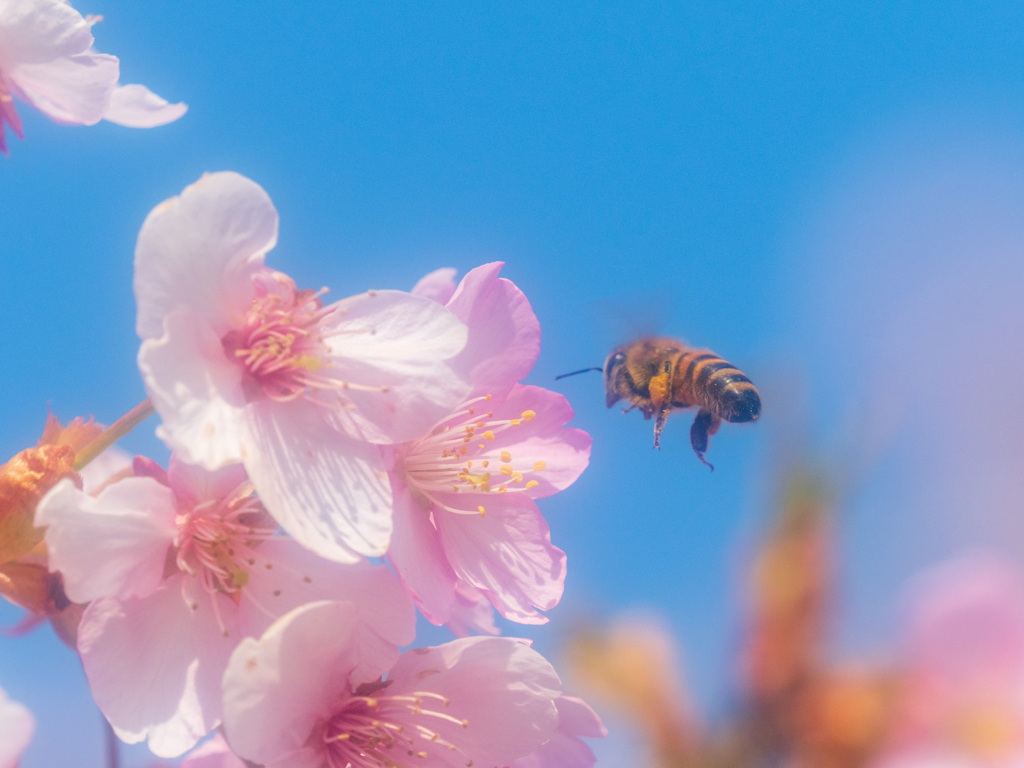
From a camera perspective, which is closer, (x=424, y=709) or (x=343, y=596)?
(x=343, y=596)

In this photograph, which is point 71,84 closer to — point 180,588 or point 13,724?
point 180,588

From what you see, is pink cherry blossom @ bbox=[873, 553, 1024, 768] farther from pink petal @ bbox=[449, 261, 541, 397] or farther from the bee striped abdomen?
pink petal @ bbox=[449, 261, 541, 397]

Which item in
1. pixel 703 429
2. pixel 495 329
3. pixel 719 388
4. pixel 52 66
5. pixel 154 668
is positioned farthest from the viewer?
pixel 703 429

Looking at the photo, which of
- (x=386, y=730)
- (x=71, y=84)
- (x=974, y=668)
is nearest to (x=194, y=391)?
(x=386, y=730)

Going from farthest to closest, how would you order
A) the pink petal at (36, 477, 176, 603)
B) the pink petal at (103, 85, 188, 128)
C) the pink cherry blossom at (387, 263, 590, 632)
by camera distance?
the pink petal at (103, 85, 188, 128)
the pink cherry blossom at (387, 263, 590, 632)
the pink petal at (36, 477, 176, 603)

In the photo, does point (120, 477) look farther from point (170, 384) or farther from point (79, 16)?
point (79, 16)

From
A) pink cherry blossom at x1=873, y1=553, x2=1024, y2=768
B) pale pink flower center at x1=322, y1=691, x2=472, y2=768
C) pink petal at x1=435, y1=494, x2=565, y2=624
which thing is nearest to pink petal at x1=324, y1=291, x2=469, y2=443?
pink petal at x1=435, y1=494, x2=565, y2=624
